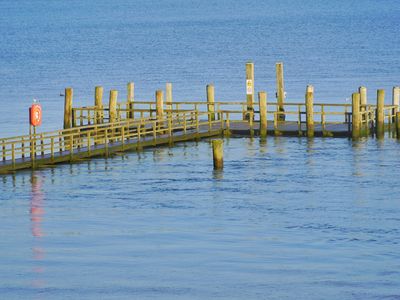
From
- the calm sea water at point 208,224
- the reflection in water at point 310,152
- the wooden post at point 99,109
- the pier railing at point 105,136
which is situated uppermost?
the wooden post at point 99,109

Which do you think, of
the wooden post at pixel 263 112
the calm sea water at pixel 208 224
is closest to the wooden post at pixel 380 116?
the calm sea water at pixel 208 224

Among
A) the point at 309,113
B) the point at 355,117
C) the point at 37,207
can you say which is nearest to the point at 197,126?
the point at 309,113

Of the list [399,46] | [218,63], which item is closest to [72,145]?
[218,63]

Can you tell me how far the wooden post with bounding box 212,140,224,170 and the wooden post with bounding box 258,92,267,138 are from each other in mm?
6828

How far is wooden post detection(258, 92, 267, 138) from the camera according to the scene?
57750mm

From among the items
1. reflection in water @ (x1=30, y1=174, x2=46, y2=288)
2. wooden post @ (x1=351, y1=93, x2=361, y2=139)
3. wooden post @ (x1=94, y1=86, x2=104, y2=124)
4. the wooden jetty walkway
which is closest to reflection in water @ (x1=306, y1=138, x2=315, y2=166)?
the wooden jetty walkway

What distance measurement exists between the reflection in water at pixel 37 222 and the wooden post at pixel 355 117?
14079mm

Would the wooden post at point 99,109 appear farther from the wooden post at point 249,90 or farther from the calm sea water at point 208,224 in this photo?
the wooden post at point 249,90

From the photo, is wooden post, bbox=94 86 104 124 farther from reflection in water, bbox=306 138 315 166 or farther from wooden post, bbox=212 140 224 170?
wooden post, bbox=212 140 224 170

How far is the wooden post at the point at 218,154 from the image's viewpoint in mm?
49375

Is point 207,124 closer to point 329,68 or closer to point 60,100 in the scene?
point 60,100

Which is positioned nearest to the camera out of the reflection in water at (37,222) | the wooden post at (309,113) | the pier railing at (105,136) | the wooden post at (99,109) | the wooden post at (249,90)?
the reflection in water at (37,222)

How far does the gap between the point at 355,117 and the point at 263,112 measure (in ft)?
12.8

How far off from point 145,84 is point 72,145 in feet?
175
